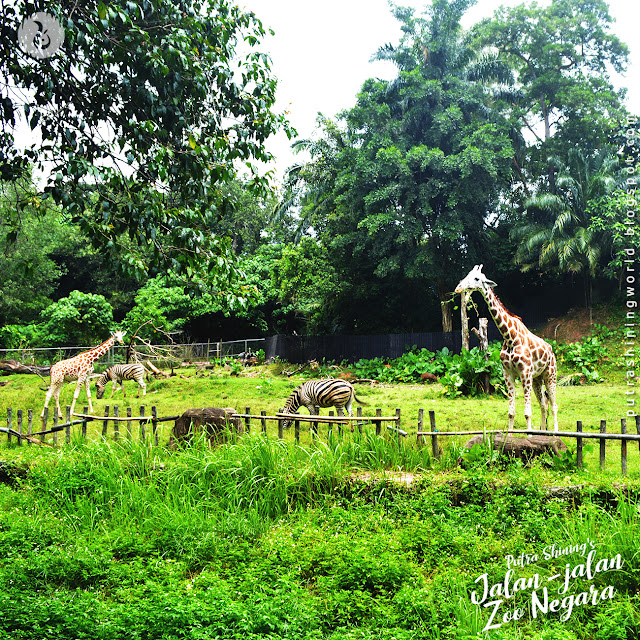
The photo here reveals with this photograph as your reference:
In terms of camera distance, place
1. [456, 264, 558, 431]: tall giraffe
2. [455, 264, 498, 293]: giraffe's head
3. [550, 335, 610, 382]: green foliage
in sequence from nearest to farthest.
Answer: [456, 264, 558, 431]: tall giraffe < [455, 264, 498, 293]: giraffe's head < [550, 335, 610, 382]: green foliage

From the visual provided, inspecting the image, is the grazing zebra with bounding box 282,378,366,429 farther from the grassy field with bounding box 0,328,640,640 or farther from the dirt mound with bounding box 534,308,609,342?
the dirt mound with bounding box 534,308,609,342

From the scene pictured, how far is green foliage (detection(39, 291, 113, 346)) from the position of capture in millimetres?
20641

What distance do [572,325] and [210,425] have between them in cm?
1444

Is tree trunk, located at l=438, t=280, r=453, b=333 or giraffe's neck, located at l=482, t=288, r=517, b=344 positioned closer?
giraffe's neck, located at l=482, t=288, r=517, b=344

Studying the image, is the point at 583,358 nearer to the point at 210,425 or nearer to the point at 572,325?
the point at 572,325

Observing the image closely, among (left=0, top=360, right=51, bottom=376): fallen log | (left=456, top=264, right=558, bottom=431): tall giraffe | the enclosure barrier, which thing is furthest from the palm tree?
(left=0, top=360, right=51, bottom=376): fallen log

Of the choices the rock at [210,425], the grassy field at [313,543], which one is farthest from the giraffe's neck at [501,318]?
the rock at [210,425]

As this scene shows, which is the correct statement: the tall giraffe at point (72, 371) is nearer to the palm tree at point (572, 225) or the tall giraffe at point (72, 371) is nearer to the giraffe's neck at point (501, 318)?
the giraffe's neck at point (501, 318)

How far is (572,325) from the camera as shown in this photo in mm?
18250

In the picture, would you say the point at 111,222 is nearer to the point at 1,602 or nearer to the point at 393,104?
the point at 1,602

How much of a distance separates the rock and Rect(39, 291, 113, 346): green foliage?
592 inches

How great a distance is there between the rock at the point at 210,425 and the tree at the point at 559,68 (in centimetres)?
1589

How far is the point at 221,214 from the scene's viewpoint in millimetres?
6484

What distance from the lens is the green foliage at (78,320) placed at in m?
20.6
